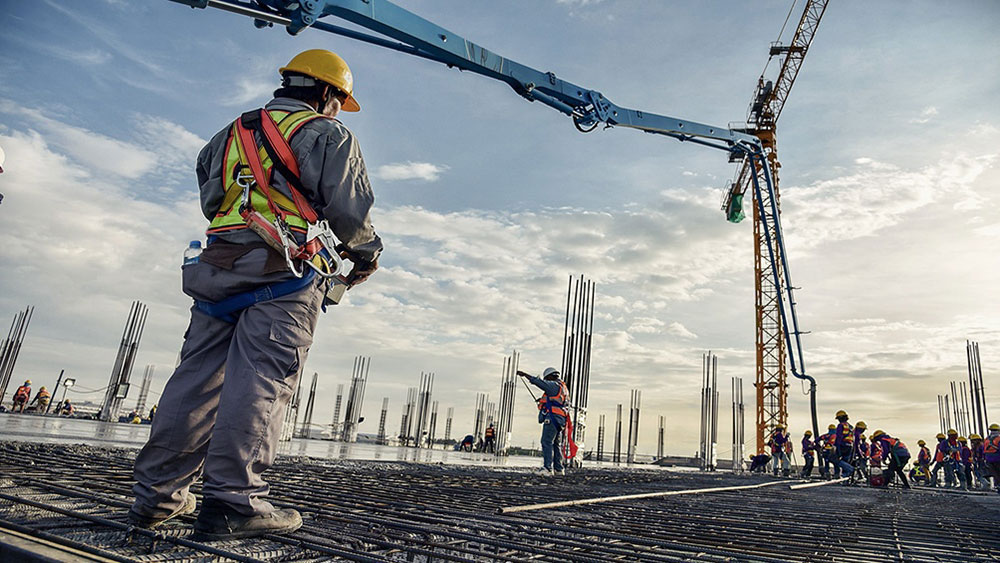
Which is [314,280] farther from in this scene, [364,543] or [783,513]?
[783,513]

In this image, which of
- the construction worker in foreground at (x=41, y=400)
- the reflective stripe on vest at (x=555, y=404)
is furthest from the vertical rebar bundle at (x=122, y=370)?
the reflective stripe on vest at (x=555, y=404)

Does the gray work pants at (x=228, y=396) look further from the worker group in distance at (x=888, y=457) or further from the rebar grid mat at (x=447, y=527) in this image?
the worker group in distance at (x=888, y=457)

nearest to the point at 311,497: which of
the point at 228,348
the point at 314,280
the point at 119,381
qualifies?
the point at 228,348

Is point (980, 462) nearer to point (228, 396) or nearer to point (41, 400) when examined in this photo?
point (228, 396)

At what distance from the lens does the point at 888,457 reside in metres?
12.3

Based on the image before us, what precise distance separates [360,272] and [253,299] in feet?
1.33

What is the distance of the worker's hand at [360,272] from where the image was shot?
219 cm

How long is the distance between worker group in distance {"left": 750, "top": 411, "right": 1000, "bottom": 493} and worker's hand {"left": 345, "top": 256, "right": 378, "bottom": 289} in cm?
1210

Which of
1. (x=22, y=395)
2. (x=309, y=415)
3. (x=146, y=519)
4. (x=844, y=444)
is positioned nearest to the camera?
(x=146, y=519)

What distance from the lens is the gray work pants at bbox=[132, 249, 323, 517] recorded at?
1737 mm

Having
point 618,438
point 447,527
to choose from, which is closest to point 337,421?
point 618,438

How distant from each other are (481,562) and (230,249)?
3.97 ft

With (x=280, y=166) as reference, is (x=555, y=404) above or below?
below

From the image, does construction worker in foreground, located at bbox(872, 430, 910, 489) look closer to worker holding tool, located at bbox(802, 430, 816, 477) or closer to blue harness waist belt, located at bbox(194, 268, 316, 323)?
worker holding tool, located at bbox(802, 430, 816, 477)
